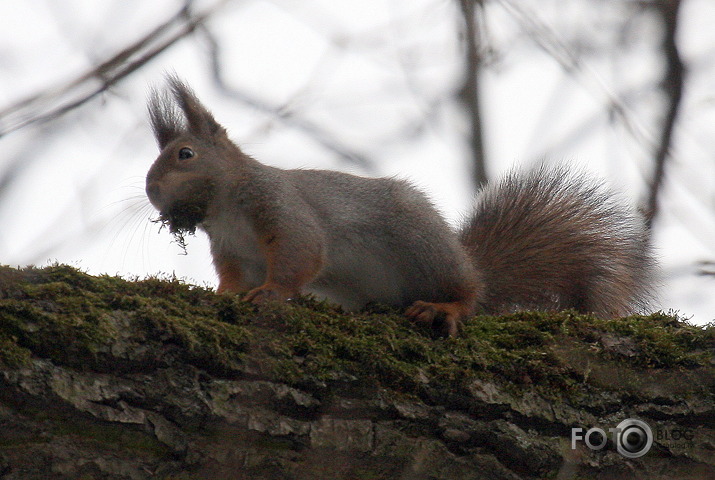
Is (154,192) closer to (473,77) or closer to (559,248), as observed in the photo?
(473,77)

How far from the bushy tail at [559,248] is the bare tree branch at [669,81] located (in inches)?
37.0

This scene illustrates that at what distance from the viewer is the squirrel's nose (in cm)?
276

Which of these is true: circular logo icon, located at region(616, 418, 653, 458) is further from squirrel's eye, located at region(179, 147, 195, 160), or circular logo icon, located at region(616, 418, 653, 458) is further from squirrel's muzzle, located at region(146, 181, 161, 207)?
squirrel's eye, located at region(179, 147, 195, 160)

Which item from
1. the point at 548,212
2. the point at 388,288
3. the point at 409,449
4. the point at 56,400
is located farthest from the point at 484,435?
the point at 548,212

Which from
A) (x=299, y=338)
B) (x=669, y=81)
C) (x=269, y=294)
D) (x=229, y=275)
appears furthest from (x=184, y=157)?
(x=669, y=81)

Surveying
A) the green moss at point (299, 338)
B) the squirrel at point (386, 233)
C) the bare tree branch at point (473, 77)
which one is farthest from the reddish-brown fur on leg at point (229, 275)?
the bare tree branch at point (473, 77)

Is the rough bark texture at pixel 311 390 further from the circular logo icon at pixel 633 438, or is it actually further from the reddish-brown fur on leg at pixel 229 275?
the reddish-brown fur on leg at pixel 229 275

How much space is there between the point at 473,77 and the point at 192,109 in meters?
1.43

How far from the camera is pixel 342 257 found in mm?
2973

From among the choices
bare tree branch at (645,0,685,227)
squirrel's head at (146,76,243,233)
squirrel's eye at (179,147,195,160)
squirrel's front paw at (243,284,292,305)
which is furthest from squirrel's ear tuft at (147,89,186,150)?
bare tree branch at (645,0,685,227)

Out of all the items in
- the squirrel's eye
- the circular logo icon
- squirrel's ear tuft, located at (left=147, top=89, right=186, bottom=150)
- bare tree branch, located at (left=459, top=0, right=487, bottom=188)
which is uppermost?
squirrel's ear tuft, located at (left=147, top=89, right=186, bottom=150)

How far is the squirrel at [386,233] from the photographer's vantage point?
111 inches

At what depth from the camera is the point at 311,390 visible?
5.55ft

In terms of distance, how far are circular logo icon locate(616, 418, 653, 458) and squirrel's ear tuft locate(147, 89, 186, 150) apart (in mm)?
2232
